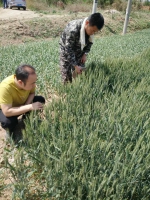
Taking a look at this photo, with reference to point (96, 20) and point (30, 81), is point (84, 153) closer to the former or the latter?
point (30, 81)

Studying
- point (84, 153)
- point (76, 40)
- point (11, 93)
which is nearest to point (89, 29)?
point (76, 40)

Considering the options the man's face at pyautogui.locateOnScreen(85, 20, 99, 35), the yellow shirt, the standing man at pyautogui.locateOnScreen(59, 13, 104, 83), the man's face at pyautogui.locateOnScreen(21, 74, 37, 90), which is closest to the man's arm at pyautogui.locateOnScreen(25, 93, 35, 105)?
the yellow shirt

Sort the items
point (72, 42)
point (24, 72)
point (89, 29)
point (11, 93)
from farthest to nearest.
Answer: point (72, 42), point (89, 29), point (11, 93), point (24, 72)

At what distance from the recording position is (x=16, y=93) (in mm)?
2113

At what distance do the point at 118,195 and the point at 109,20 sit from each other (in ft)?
54.3

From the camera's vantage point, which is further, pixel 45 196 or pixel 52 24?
pixel 52 24

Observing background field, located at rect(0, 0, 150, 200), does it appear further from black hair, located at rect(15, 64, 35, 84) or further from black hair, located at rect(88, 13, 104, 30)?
black hair, located at rect(88, 13, 104, 30)

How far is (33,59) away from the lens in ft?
14.8

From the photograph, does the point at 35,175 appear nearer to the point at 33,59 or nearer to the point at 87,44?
the point at 87,44

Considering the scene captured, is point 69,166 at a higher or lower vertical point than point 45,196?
higher

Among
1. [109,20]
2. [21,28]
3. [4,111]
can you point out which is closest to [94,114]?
[4,111]

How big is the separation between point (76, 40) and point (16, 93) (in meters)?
1.13

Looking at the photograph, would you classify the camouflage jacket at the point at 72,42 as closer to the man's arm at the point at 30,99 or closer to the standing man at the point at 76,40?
the standing man at the point at 76,40

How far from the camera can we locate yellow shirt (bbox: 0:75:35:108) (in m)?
1.98
